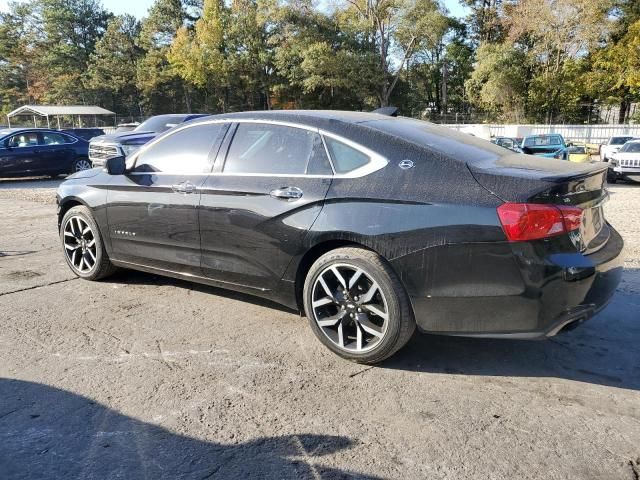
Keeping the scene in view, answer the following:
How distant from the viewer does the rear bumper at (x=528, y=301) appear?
2.99 metres

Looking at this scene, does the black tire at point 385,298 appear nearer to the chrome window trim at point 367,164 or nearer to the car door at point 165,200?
the chrome window trim at point 367,164

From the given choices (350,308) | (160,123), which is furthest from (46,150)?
(350,308)

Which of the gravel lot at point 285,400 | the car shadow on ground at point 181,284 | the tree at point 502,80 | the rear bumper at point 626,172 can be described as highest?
the tree at point 502,80

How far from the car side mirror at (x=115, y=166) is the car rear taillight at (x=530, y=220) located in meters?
3.34

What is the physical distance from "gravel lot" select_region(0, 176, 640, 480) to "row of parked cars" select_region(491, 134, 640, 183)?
848 cm

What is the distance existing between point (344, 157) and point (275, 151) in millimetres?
614

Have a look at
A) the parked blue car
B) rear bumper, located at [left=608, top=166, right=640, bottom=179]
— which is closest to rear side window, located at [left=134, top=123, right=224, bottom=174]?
rear bumper, located at [left=608, top=166, right=640, bottom=179]

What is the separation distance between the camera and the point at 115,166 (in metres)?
4.82

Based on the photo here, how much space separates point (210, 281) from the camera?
14.3ft

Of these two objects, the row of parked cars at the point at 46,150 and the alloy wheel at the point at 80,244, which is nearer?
the alloy wheel at the point at 80,244

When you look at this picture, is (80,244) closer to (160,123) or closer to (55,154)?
(160,123)

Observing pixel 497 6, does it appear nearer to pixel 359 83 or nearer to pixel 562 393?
pixel 359 83

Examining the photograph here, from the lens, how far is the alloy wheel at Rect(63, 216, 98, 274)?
527 cm

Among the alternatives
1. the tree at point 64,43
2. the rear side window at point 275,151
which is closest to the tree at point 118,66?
the tree at point 64,43
